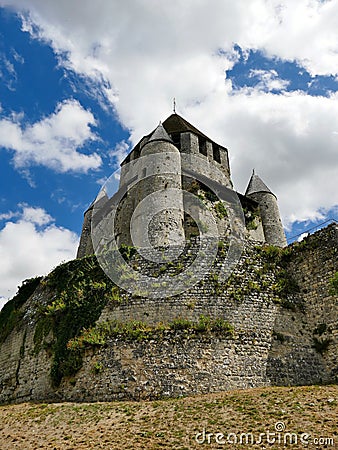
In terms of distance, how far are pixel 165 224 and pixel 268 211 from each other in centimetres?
920

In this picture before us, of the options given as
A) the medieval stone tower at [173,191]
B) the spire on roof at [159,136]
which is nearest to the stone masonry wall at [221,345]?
the medieval stone tower at [173,191]

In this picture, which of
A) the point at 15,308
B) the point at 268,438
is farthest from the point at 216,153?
the point at 268,438

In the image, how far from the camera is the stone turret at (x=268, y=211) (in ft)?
73.2

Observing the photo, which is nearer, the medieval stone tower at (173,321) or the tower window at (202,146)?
the medieval stone tower at (173,321)

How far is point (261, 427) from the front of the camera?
7.23 meters

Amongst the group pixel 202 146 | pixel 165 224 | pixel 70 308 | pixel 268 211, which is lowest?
pixel 70 308

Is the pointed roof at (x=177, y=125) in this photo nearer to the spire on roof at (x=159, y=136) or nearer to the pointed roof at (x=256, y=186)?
the spire on roof at (x=159, y=136)

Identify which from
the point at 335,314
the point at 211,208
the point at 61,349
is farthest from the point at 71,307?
the point at 211,208

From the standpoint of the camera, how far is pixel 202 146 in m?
24.3

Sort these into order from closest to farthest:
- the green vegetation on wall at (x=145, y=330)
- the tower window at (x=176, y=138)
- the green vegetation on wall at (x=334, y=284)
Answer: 1. the green vegetation on wall at (x=145, y=330)
2. the green vegetation on wall at (x=334, y=284)
3. the tower window at (x=176, y=138)

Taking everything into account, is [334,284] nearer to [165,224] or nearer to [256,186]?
[165,224]

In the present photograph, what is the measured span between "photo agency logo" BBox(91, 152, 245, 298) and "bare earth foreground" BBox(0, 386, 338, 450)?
392cm

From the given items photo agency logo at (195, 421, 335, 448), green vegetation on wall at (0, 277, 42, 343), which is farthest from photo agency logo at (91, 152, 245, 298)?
photo agency logo at (195, 421, 335, 448)

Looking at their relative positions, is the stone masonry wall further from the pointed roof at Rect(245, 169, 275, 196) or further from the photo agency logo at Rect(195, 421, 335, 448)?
the pointed roof at Rect(245, 169, 275, 196)
